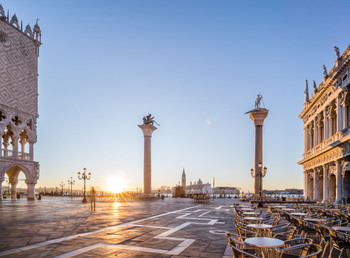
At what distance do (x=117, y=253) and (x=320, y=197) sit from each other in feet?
105

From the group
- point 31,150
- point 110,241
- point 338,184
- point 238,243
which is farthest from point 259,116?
point 238,243

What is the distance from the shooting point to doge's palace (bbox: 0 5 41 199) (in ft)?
122

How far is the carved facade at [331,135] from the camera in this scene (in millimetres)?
24438

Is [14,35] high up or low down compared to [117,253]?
up

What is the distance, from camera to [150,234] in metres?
10.9

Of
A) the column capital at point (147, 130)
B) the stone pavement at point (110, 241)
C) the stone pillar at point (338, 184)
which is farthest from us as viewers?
the column capital at point (147, 130)

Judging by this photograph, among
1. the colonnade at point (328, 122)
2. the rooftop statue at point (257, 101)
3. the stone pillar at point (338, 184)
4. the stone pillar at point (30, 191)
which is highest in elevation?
the rooftop statue at point (257, 101)

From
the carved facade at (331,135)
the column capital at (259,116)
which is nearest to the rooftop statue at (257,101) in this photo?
the column capital at (259,116)

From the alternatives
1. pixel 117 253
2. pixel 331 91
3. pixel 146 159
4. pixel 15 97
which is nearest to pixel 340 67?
pixel 331 91

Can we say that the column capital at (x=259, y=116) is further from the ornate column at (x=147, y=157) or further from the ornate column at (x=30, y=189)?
the ornate column at (x=30, y=189)

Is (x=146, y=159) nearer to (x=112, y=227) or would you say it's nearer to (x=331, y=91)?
(x=331, y=91)

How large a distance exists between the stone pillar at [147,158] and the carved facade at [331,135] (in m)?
21.8

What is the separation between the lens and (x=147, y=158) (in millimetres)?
46031

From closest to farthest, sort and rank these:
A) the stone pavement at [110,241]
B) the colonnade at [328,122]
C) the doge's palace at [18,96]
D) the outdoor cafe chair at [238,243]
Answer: the outdoor cafe chair at [238,243] < the stone pavement at [110,241] < the colonnade at [328,122] < the doge's palace at [18,96]
